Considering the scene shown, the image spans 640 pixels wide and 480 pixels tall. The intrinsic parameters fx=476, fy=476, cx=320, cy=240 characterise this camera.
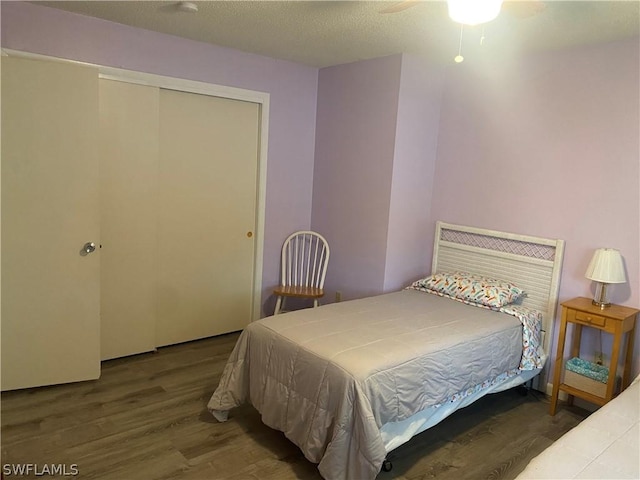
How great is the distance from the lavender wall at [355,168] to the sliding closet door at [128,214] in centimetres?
144

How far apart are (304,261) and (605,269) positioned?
2.42 meters

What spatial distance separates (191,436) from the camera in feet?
8.41

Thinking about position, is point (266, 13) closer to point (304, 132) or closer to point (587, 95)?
point (304, 132)

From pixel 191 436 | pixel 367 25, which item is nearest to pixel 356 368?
pixel 191 436

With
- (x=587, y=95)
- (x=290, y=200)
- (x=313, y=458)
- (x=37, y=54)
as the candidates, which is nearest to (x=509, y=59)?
(x=587, y=95)

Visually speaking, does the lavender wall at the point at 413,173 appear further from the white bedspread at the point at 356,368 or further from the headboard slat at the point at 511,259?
the white bedspread at the point at 356,368

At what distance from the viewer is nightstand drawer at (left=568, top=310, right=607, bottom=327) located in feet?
8.86

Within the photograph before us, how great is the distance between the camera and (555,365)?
2947 millimetres

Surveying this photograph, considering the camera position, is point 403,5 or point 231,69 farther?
point 231,69

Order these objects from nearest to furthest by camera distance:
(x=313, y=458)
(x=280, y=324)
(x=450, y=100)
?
(x=313, y=458), (x=280, y=324), (x=450, y=100)

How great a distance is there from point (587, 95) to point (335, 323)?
2.10 meters

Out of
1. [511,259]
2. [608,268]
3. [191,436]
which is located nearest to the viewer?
[191,436]

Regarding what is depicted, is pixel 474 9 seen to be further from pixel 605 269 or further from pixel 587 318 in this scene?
pixel 587 318

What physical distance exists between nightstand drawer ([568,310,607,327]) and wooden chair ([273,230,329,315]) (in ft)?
6.32
